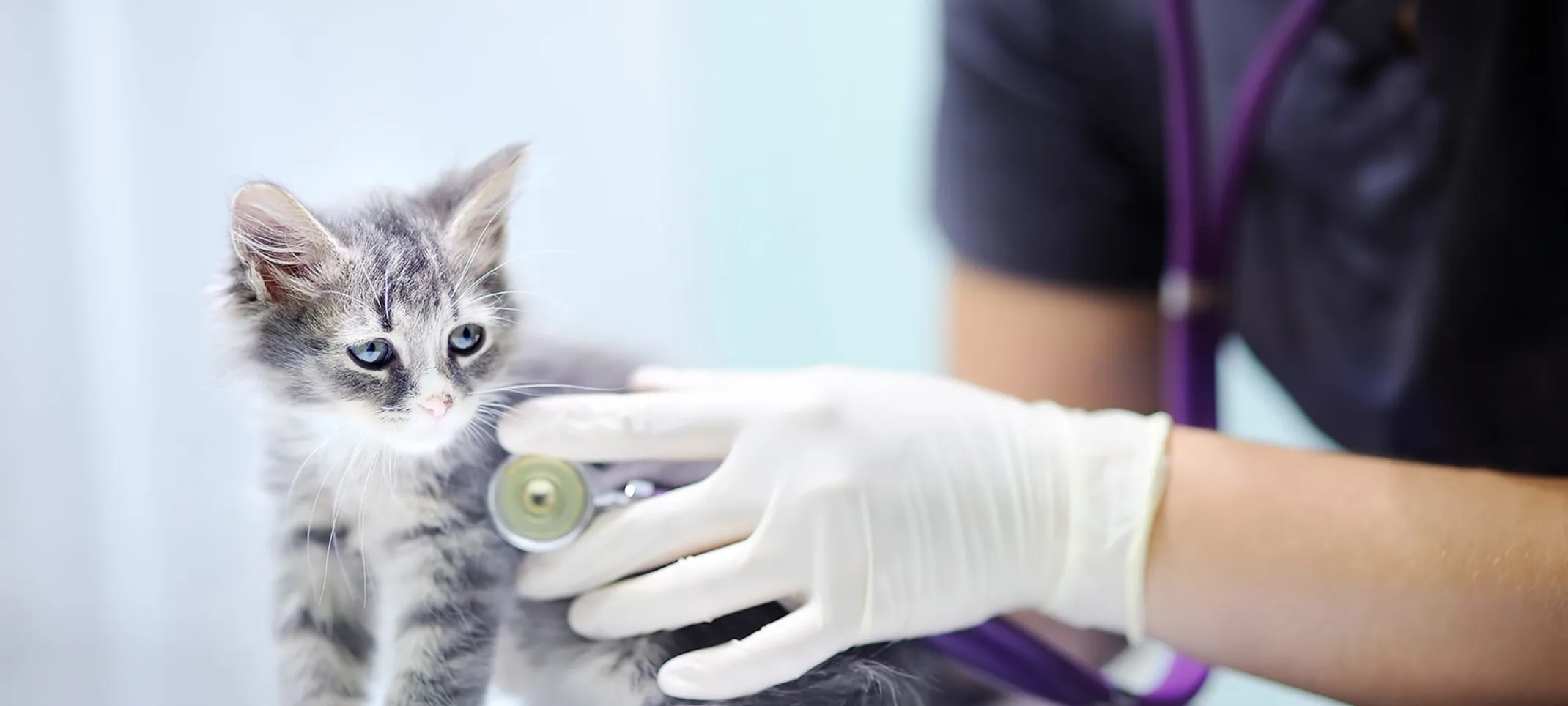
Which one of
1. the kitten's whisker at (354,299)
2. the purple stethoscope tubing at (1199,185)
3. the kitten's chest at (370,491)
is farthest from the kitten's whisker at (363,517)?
the purple stethoscope tubing at (1199,185)

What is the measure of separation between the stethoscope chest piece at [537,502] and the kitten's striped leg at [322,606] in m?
0.08

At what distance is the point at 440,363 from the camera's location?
51 cm

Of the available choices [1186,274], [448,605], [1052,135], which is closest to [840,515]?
[448,605]

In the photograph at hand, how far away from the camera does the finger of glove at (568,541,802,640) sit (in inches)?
23.8

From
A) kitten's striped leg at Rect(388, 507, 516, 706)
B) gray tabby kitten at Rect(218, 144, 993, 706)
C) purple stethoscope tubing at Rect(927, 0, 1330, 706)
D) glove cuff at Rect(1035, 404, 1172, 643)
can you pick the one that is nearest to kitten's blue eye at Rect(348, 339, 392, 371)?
gray tabby kitten at Rect(218, 144, 993, 706)

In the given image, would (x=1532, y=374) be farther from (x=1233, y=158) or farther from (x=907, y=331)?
(x=907, y=331)

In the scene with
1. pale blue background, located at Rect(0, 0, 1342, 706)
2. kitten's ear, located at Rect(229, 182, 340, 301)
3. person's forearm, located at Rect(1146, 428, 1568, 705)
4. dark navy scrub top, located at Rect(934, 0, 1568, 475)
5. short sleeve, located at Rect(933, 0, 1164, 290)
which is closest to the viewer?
kitten's ear, located at Rect(229, 182, 340, 301)

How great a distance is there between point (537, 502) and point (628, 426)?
2.9 inches

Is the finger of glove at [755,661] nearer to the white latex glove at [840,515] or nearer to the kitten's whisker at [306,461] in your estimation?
the white latex glove at [840,515]

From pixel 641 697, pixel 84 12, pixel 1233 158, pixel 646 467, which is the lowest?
pixel 641 697

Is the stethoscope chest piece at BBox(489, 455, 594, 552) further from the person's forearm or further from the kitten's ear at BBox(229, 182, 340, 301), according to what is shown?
the person's forearm

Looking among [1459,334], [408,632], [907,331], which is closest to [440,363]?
[408,632]

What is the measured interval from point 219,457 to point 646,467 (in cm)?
25

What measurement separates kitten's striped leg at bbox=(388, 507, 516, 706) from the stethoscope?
114 mm
